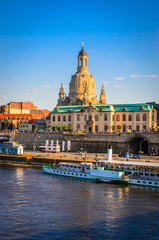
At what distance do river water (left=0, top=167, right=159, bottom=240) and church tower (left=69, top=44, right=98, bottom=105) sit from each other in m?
102

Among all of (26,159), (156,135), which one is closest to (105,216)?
(26,159)

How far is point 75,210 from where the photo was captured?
143 feet

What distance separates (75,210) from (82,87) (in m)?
124

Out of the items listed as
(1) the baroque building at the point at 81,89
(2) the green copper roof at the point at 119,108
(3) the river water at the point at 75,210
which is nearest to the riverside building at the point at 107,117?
(2) the green copper roof at the point at 119,108

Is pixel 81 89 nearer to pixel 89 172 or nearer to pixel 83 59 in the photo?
pixel 83 59

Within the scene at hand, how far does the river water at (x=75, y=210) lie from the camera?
35938 millimetres

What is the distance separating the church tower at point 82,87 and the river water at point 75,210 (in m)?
102

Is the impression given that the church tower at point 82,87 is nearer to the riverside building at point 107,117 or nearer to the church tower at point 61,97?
the church tower at point 61,97

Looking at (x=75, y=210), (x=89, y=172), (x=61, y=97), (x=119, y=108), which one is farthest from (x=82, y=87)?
(x=75, y=210)

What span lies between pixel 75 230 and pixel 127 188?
22.9m

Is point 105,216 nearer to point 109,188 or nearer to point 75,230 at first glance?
point 75,230

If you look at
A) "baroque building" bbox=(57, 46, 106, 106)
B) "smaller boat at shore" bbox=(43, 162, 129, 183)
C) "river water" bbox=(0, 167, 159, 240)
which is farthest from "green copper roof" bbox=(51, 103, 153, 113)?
"river water" bbox=(0, 167, 159, 240)

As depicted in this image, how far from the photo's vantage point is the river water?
35938 mm

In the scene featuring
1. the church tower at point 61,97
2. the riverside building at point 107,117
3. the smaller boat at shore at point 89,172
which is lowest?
the smaller boat at shore at point 89,172
